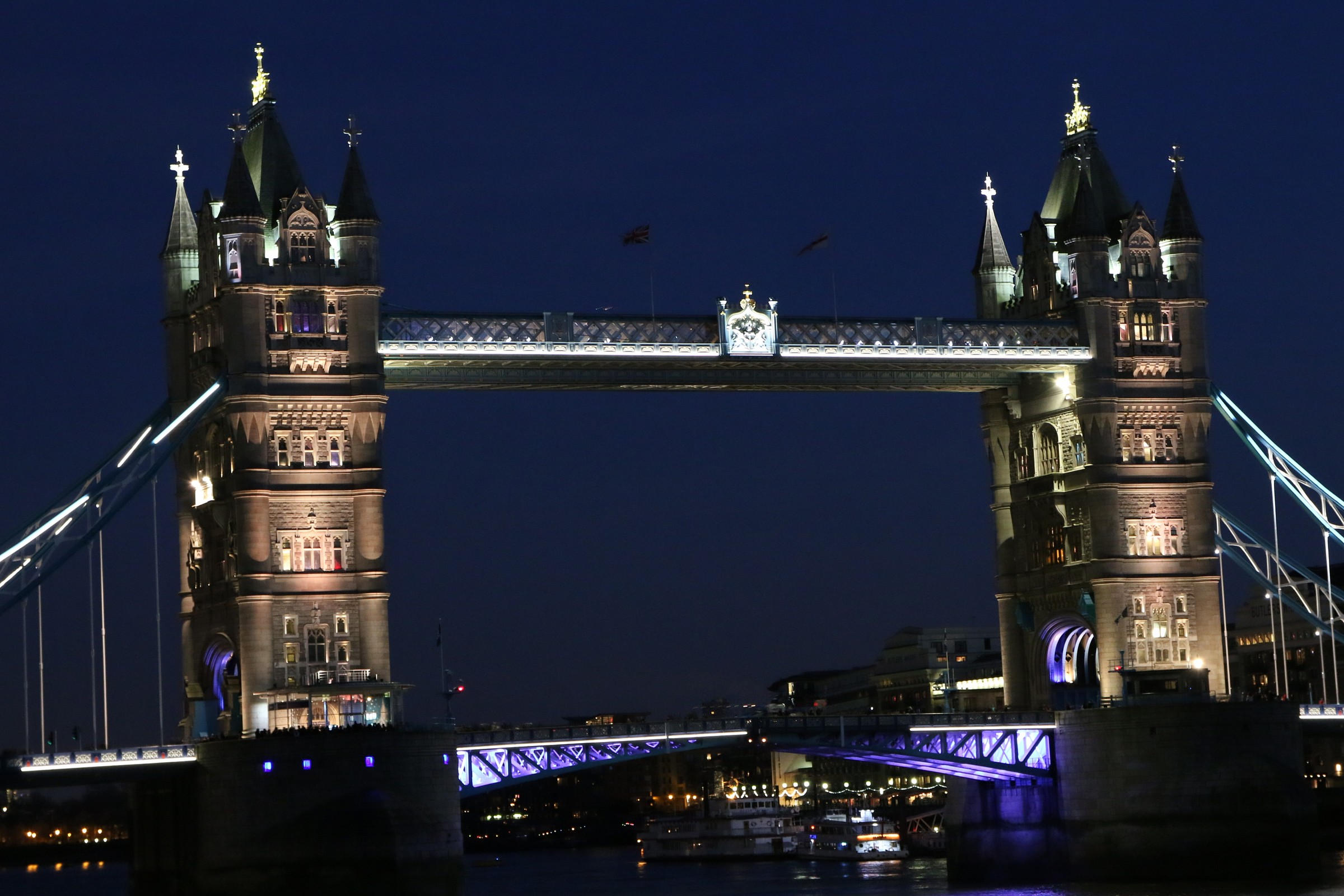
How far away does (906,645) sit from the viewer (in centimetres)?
18325

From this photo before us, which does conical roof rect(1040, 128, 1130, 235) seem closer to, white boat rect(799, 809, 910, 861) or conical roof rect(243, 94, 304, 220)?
conical roof rect(243, 94, 304, 220)

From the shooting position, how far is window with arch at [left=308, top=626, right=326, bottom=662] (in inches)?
3177

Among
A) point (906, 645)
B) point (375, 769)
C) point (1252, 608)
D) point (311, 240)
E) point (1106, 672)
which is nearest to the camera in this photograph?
point (375, 769)

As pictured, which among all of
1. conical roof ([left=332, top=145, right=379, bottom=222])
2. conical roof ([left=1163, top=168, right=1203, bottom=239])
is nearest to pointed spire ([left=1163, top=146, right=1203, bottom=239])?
conical roof ([left=1163, top=168, right=1203, bottom=239])

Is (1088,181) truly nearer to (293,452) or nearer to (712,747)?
(712,747)

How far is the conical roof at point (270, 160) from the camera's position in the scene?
8369 cm

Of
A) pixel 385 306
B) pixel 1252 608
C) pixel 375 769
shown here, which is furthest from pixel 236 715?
pixel 1252 608

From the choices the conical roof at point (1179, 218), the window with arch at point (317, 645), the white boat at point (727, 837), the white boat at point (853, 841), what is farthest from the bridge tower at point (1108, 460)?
the white boat at point (727, 837)

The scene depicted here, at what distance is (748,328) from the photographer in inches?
3430

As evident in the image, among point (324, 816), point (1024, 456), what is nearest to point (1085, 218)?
point (1024, 456)

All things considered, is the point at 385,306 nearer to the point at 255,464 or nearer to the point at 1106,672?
the point at 255,464

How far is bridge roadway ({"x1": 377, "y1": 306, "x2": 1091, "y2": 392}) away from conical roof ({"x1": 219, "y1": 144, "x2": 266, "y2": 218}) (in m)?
5.55

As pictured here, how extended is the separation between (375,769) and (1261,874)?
30.1 m

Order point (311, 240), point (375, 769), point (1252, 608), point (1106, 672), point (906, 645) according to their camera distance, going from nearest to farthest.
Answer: point (375, 769) → point (311, 240) → point (1106, 672) → point (1252, 608) → point (906, 645)
